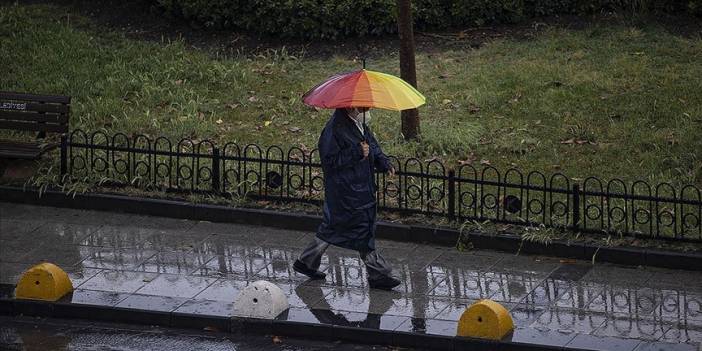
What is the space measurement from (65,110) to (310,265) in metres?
4.59

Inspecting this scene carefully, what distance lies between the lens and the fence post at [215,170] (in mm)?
13539

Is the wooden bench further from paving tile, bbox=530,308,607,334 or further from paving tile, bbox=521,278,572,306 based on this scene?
paving tile, bbox=530,308,607,334

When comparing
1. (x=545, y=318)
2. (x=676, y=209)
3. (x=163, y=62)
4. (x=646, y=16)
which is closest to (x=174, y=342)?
(x=545, y=318)

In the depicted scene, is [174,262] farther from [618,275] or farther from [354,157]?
[618,275]

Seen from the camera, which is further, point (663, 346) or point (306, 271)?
point (306, 271)

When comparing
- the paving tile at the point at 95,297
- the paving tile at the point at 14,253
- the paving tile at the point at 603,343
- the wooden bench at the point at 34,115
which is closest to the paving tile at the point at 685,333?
the paving tile at the point at 603,343

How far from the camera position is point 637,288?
11320 millimetres

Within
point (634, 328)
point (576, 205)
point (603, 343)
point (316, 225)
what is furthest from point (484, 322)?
point (316, 225)

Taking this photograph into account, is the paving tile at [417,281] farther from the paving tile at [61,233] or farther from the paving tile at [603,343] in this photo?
the paving tile at [61,233]

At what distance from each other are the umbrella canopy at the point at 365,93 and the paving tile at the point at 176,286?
2.04 m

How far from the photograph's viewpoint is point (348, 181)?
11086 millimetres

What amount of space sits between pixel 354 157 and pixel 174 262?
244cm

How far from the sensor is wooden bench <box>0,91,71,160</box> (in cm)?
1462

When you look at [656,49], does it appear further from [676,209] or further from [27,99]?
[27,99]
